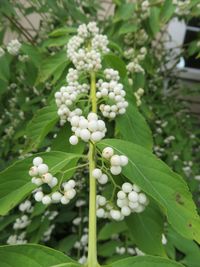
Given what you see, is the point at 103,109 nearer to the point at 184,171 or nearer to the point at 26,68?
the point at 26,68

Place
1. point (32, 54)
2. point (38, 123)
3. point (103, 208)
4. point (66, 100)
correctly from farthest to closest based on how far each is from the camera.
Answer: point (32, 54)
point (38, 123)
point (66, 100)
point (103, 208)

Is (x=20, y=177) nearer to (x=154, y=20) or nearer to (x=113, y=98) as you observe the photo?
(x=113, y=98)

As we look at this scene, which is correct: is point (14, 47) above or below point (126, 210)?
below

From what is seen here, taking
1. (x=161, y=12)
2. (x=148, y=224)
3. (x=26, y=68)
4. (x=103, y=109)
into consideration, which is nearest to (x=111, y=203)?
(x=148, y=224)

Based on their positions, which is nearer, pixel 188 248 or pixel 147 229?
pixel 147 229

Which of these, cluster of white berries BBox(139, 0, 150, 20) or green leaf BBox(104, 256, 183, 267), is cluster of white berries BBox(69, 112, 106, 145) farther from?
cluster of white berries BBox(139, 0, 150, 20)

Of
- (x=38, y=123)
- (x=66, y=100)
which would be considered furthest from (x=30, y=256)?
(x=38, y=123)
